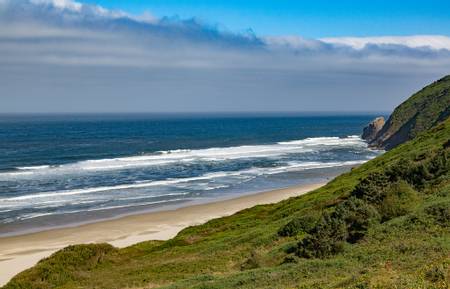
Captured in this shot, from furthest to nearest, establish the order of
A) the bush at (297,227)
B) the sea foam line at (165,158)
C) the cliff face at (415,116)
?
the cliff face at (415,116), the sea foam line at (165,158), the bush at (297,227)

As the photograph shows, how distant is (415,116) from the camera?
121062mm

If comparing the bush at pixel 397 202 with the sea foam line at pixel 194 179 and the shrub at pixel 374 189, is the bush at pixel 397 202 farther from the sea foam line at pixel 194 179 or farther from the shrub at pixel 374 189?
the sea foam line at pixel 194 179

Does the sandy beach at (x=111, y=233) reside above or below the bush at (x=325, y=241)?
below

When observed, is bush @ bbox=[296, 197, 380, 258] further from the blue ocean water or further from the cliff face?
the cliff face

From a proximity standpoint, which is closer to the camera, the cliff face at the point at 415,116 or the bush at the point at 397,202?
the bush at the point at 397,202

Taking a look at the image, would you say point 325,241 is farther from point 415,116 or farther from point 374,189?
point 415,116

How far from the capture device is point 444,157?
29.1 meters

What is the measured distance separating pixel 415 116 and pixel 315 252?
11084 centimetres

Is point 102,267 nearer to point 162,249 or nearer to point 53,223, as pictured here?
point 162,249

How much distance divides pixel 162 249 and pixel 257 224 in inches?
274

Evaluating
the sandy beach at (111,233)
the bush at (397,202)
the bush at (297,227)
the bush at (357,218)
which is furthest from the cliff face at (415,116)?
the bush at (357,218)

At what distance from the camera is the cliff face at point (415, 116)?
11250cm

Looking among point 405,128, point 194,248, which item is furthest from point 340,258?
point 405,128

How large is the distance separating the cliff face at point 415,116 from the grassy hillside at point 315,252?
84.8 m
